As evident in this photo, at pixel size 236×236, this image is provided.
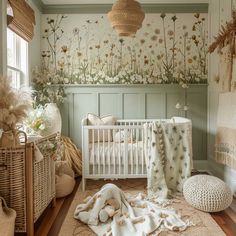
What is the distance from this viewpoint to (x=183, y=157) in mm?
2803

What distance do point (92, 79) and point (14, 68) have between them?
1.21 metres

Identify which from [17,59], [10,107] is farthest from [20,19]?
[10,107]

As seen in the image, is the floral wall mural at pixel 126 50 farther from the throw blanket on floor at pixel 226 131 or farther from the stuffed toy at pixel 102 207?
the stuffed toy at pixel 102 207

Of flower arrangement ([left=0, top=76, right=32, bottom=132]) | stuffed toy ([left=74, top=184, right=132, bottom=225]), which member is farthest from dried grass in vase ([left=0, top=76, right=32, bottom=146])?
stuffed toy ([left=74, top=184, right=132, bottom=225])

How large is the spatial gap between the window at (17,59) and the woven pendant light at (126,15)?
4.05ft

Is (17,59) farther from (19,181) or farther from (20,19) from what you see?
(19,181)

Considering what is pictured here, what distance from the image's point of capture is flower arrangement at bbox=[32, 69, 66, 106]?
354 centimetres

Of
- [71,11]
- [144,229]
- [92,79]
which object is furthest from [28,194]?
[71,11]

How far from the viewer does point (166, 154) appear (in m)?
2.79

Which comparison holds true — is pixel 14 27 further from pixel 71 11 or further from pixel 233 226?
pixel 233 226

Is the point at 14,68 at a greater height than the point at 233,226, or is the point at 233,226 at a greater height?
the point at 14,68

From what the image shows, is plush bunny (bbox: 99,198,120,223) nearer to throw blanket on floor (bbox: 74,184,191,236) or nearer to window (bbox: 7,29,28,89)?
throw blanket on floor (bbox: 74,184,191,236)

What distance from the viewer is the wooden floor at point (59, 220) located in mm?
2023

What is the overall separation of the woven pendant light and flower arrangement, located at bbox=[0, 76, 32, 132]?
116 centimetres
